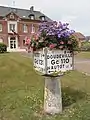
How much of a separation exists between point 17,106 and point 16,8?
50333mm

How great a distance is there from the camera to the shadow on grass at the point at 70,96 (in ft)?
25.5

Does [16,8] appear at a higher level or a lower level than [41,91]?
higher

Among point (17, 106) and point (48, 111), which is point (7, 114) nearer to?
point (17, 106)

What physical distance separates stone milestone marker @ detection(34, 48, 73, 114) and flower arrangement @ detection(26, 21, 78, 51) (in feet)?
0.57

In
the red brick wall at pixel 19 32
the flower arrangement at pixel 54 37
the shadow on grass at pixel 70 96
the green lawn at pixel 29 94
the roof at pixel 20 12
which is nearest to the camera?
the flower arrangement at pixel 54 37

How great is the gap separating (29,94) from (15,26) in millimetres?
45968

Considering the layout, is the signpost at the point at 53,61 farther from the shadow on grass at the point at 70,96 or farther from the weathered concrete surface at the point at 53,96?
the shadow on grass at the point at 70,96

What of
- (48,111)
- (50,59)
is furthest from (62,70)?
(48,111)

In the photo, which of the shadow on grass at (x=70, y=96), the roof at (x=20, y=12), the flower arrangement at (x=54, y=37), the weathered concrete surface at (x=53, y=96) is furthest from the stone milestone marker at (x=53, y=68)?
the roof at (x=20, y=12)

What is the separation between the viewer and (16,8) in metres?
56.0

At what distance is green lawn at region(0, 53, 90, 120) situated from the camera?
6820 millimetres

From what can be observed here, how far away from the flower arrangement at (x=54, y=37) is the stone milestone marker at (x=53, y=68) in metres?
0.17

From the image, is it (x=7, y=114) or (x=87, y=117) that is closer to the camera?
(x=87, y=117)

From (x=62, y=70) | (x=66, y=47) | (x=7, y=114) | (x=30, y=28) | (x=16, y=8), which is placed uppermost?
(x=16, y=8)
